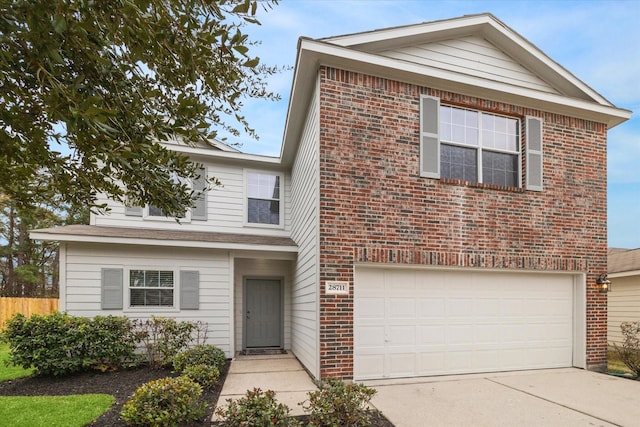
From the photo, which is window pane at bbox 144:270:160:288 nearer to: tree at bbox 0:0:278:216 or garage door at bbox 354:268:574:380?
garage door at bbox 354:268:574:380

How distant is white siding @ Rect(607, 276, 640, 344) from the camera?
11477 mm

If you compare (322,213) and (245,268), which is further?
(245,268)

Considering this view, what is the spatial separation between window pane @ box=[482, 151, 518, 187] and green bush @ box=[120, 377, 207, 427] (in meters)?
6.43

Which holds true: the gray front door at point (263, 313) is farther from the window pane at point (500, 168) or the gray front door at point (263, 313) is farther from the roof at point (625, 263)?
the roof at point (625, 263)

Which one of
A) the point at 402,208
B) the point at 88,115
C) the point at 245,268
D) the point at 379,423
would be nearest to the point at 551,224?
the point at 402,208

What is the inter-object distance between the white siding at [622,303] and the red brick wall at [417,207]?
528 cm

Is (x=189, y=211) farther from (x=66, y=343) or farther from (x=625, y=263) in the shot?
(x=625, y=263)

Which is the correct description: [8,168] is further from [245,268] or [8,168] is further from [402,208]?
[245,268]

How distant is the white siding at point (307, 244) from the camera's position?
6.60 meters

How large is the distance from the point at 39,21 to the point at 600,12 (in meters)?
14.1

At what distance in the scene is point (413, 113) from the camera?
6977mm

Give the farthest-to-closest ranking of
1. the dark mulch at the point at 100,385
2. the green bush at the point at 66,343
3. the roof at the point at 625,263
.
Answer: the roof at the point at 625,263
the green bush at the point at 66,343
the dark mulch at the point at 100,385

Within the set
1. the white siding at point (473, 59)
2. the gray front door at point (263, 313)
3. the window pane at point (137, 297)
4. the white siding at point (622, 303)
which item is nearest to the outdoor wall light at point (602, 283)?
the white siding at point (473, 59)

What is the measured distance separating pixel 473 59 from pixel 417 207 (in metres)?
3.53
